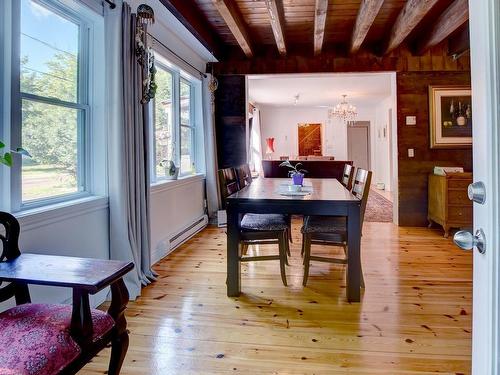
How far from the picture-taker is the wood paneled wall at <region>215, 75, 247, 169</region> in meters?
5.23

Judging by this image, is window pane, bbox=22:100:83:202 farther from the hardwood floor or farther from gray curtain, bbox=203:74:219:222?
gray curtain, bbox=203:74:219:222

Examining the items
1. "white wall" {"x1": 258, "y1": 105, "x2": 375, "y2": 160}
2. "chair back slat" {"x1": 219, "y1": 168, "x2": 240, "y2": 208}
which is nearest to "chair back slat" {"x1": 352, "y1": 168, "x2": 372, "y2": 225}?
→ "chair back slat" {"x1": 219, "y1": 168, "x2": 240, "y2": 208}

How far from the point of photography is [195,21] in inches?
151

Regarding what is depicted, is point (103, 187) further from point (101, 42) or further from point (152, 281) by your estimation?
point (101, 42)

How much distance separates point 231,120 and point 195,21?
170 centimetres

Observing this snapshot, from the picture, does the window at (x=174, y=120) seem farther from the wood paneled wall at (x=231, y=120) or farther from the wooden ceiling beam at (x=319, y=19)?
the wooden ceiling beam at (x=319, y=19)

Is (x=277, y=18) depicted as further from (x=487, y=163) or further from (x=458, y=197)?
(x=487, y=163)

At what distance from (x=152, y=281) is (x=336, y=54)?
3.94 m

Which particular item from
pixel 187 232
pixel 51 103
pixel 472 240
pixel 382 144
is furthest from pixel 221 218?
pixel 382 144

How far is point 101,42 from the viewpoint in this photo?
254 cm

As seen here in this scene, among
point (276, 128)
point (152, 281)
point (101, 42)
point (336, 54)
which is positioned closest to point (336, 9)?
point (336, 54)

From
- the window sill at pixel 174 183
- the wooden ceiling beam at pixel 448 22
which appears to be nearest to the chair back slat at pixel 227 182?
the window sill at pixel 174 183

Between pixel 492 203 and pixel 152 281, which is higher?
pixel 492 203

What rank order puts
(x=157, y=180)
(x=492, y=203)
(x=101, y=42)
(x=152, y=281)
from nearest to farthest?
(x=492, y=203)
(x=101, y=42)
(x=152, y=281)
(x=157, y=180)
